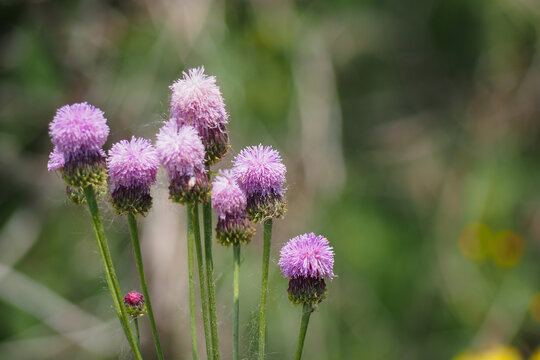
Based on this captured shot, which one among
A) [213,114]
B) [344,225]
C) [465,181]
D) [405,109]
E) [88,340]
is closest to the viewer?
[213,114]

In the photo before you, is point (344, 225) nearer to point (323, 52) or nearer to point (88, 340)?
point (323, 52)

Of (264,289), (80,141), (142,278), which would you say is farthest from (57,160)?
(264,289)

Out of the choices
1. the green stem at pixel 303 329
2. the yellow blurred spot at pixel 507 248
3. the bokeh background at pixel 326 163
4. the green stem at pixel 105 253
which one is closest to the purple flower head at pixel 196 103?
the green stem at pixel 105 253

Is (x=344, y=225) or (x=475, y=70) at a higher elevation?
(x=475, y=70)

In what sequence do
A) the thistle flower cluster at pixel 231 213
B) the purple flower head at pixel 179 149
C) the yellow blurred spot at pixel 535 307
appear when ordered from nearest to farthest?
the purple flower head at pixel 179 149, the thistle flower cluster at pixel 231 213, the yellow blurred spot at pixel 535 307

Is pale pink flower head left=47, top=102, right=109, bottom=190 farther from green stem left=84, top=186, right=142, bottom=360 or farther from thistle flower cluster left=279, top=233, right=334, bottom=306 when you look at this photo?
thistle flower cluster left=279, top=233, right=334, bottom=306

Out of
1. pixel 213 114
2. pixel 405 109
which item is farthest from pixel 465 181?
pixel 213 114

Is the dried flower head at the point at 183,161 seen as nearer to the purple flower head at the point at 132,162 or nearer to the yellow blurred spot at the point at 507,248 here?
the purple flower head at the point at 132,162
